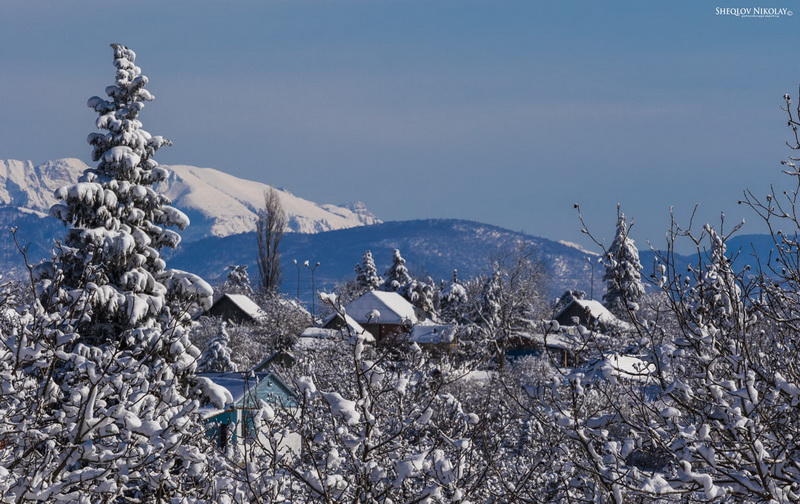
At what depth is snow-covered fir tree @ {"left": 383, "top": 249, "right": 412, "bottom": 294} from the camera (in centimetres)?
8588

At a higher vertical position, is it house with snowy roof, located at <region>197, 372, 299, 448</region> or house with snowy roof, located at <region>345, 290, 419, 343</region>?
house with snowy roof, located at <region>197, 372, 299, 448</region>

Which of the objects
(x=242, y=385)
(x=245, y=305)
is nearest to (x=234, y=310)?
(x=245, y=305)

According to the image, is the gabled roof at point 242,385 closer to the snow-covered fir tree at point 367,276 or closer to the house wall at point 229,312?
the house wall at point 229,312

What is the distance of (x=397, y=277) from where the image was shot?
287 feet

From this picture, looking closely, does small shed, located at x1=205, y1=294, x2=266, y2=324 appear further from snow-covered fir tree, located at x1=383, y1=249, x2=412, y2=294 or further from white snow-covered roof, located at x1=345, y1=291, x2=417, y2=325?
snow-covered fir tree, located at x1=383, y1=249, x2=412, y2=294

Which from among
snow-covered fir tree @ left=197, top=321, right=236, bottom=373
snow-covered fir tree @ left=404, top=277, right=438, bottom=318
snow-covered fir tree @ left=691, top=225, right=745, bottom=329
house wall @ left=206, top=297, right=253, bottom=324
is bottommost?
house wall @ left=206, top=297, right=253, bottom=324

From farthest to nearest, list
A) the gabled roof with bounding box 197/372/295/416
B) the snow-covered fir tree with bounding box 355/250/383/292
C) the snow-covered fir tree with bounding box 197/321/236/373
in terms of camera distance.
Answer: the snow-covered fir tree with bounding box 355/250/383/292, the snow-covered fir tree with bounding box 197/321/236/373, the gabled roof with bounding box 197/372/295/416

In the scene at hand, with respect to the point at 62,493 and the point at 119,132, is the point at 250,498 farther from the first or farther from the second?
the point at 119,132

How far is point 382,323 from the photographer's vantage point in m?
70.5

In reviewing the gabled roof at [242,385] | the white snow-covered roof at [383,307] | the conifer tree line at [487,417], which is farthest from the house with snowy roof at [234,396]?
the white snow-covered roof at [383,307]

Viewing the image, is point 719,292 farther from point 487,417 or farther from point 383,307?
point 383,307

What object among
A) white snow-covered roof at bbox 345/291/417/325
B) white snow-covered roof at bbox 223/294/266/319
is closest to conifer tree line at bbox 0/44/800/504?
white snow-covered roof at bbox 345/291/417/325

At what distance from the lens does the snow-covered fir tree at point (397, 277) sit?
85875mm

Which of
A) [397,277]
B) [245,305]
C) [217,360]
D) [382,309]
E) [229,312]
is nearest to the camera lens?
[217,360]
